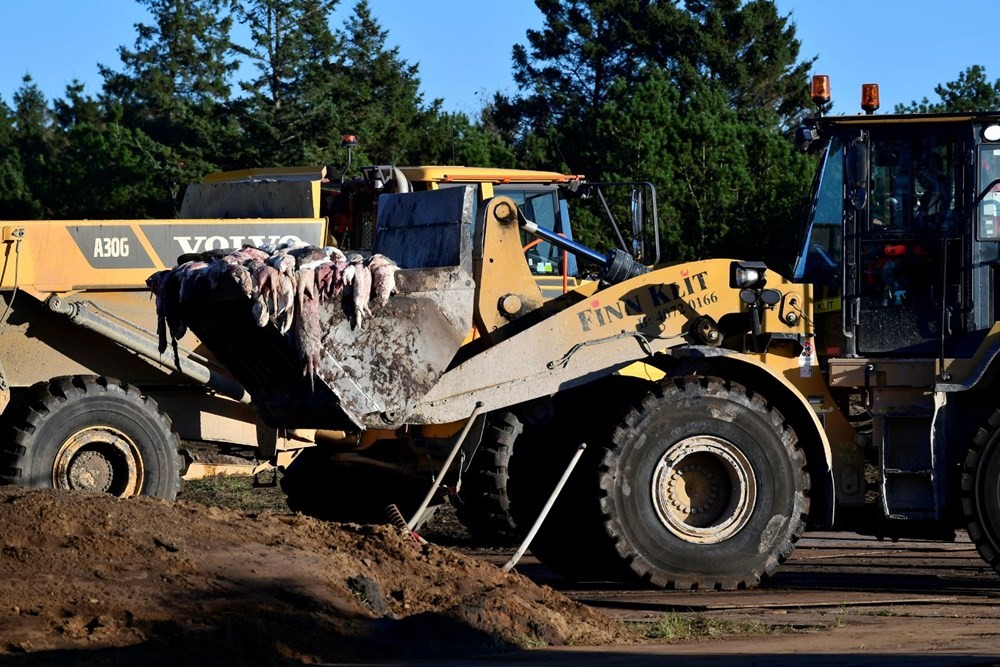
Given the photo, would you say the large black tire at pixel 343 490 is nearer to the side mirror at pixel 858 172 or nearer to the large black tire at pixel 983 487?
the side mirror at pixel 858 172

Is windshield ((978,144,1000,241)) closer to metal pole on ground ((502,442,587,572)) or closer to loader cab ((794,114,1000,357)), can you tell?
loader cab ((794,114,1000,357))

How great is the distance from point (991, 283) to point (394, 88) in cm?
3406

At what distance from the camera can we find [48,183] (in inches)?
1619

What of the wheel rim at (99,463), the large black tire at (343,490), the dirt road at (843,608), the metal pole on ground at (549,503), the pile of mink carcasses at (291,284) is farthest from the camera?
the large black tire at (343,490)

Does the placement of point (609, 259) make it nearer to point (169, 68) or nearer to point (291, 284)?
point (291, 284)

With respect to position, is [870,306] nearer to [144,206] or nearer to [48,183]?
[144,206]

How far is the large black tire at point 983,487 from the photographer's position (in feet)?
32.7

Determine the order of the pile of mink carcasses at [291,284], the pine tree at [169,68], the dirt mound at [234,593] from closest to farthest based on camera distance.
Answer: the dirt mound at [234,593] < the pile of mink carcasses at [291,284] < the pine tree at [169,68]

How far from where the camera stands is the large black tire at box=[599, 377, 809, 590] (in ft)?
32.9

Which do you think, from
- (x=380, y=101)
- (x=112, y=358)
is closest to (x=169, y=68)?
(x=380, y=101)

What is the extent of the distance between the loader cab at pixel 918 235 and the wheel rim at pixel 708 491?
1.17 metres

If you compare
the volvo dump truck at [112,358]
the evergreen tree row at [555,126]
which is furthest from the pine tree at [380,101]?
the volvo dump truck at [112,358]

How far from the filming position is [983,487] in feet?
32.7

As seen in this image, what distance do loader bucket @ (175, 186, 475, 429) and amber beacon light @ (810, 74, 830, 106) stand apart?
2537mm
